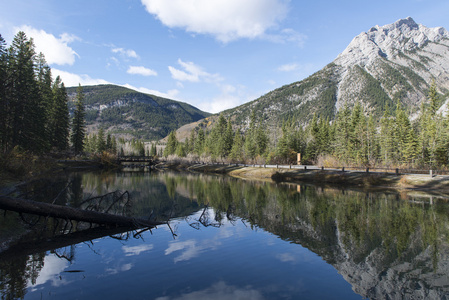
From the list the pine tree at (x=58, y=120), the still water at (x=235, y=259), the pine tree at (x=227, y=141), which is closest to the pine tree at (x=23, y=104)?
the pine tree at (x=58, y=120)

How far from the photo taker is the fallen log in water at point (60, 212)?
1015cm

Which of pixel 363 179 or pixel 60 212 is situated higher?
pixel 60 212

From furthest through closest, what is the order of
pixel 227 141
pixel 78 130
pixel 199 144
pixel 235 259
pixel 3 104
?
pixel 199 144 < pixel 227 141 < pixel 78 130 < pixel 3 104 < pixel 235 259

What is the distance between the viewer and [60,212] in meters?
11.0

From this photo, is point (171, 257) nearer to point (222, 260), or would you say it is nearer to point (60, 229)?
point (222, 260)

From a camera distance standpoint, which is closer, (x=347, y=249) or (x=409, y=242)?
(x=347, y=249)

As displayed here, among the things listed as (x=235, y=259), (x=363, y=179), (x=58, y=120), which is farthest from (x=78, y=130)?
(x=235, y=259)

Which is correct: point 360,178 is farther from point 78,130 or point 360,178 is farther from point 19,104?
point 78,130

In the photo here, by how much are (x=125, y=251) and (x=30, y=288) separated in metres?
3.56

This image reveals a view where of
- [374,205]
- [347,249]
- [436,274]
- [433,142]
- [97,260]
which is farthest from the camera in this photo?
[433,142]

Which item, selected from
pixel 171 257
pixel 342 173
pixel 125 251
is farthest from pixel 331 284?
pixel 342 173

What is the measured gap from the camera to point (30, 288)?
7301 mm

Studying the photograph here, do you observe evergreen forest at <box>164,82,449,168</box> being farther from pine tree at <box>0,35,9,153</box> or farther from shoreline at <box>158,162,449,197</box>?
pine tree at <box>0,35,9,153</box>

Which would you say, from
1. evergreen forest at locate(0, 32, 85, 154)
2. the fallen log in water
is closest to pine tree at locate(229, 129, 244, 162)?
evergreen forest at locate(0, 32, 85, 154)
